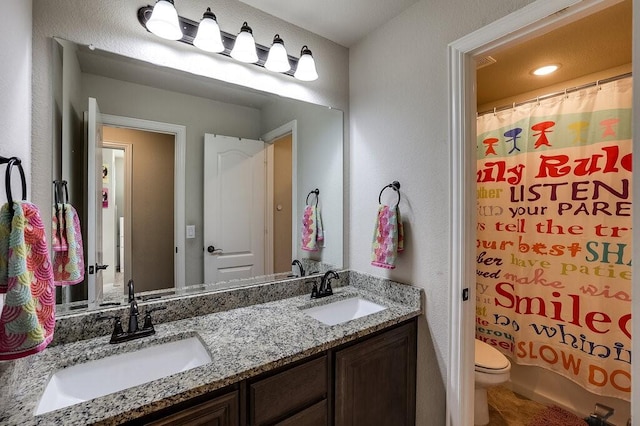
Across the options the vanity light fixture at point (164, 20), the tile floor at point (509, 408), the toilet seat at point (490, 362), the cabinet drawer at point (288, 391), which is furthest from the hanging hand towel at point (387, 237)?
the tile floor at point (509, 408)

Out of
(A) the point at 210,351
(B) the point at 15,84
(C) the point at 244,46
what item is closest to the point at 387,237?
(A) the point at 210,351

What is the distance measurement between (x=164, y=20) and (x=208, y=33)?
18cm

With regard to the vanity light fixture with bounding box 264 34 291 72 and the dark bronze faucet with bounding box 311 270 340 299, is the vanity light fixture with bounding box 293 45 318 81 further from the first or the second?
the dark bronze faucet with bounding box 311 270 340 299

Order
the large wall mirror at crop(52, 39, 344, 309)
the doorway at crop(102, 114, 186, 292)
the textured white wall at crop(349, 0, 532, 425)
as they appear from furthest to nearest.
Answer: the textured white wall at crop(349, 0, 532, 425), the doorway at crop(102, 114, 186, 292), the large wall mirror at crop(52, 39, 344, 309)

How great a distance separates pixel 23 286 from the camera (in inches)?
24.8

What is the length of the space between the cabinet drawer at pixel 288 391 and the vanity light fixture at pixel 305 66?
4.60ft

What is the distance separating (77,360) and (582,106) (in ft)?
9.09

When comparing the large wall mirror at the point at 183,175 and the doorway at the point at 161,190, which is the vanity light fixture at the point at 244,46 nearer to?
the large wall mirror at the point at 183,175

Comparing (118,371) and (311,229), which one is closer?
(118,371)

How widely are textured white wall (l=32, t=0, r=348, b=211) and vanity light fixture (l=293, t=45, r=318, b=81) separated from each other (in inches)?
3.3

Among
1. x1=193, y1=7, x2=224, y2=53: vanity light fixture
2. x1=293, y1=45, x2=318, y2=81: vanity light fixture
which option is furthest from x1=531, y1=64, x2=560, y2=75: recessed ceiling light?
x1=193, y1=7, x2=224, y2=53: vanity light fixture

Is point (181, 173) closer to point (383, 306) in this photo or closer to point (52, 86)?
point (52, 86)

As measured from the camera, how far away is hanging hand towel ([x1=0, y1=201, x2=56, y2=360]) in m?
0.61

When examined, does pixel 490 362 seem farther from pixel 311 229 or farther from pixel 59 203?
pixel 59 203
